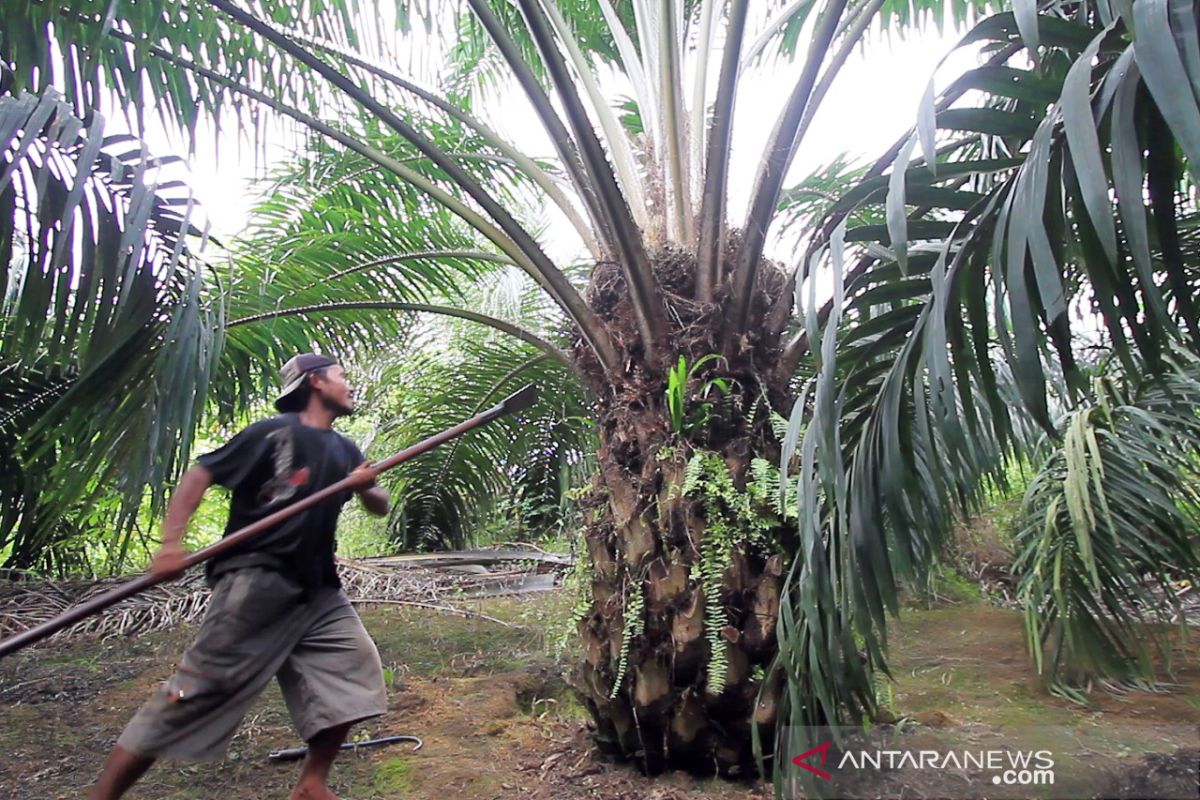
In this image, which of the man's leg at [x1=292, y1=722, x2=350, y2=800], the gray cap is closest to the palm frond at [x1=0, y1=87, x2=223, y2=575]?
the gray cap

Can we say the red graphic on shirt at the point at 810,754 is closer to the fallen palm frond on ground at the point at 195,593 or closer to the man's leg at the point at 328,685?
the man's leg at the point at 328,685

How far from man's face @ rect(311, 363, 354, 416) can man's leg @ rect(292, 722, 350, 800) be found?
85 cm

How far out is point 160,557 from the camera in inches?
76.2

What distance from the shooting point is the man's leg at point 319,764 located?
2117 mm

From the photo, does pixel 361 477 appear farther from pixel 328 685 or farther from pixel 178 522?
pixel 328 685

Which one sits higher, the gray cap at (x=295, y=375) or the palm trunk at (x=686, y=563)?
the gray cap at (x=295, y=375)

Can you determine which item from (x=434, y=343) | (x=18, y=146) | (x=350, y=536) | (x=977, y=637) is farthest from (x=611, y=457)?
(x=350, y=536)

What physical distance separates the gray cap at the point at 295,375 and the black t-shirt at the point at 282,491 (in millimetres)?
73

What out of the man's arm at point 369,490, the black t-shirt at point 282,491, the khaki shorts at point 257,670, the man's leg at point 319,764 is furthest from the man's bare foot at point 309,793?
the man's arm at point 369,490

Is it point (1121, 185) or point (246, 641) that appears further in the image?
point (246, 641)

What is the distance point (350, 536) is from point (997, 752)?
8.06 m

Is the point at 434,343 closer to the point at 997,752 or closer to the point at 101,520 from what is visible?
the point at 101,520

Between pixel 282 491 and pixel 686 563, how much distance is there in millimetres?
1155

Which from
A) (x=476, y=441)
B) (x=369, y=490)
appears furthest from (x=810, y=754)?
(x=476, y=441)
